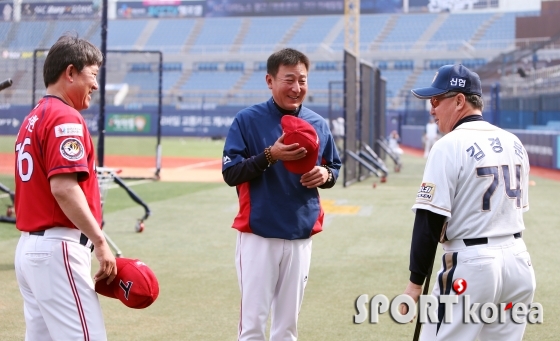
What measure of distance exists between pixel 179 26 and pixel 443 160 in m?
71.6

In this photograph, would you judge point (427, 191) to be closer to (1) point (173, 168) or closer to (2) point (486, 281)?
(2) point (486, 281)

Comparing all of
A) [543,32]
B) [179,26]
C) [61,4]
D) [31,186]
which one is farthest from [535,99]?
[179,26]

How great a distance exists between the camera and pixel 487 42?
60.5 metres

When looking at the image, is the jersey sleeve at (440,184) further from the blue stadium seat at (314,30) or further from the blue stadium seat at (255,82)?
the blue stadium seat at (314,30)

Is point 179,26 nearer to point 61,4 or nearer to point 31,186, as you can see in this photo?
point 61,4

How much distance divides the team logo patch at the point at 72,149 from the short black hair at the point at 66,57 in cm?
34

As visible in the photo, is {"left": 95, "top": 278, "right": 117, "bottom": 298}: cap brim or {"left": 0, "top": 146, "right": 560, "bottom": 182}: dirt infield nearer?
{"left": 95, "top": 278, "right": 117, "bottom": 298}: cap brim

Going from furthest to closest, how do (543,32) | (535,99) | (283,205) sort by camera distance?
(543,32) < (535,99) < (283,205)

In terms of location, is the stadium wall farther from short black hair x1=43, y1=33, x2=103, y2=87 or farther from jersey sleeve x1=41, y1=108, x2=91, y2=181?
jersey sleeve x1=41, y1=108, x2=91, y2=181

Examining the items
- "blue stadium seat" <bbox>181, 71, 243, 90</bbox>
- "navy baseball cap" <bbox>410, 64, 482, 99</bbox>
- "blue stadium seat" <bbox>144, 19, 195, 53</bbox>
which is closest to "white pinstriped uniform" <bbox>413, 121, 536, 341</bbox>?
"navy baseball cap" <bbox>410, 64, 482, 99</bbox>

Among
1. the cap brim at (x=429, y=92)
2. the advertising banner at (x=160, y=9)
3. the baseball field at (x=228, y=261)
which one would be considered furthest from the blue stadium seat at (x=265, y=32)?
the cap brim at (x=429, y=92)

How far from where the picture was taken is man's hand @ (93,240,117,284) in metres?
3.43

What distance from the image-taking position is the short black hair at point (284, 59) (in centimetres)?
426

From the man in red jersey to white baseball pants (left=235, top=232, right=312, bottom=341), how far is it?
923 millimetres
